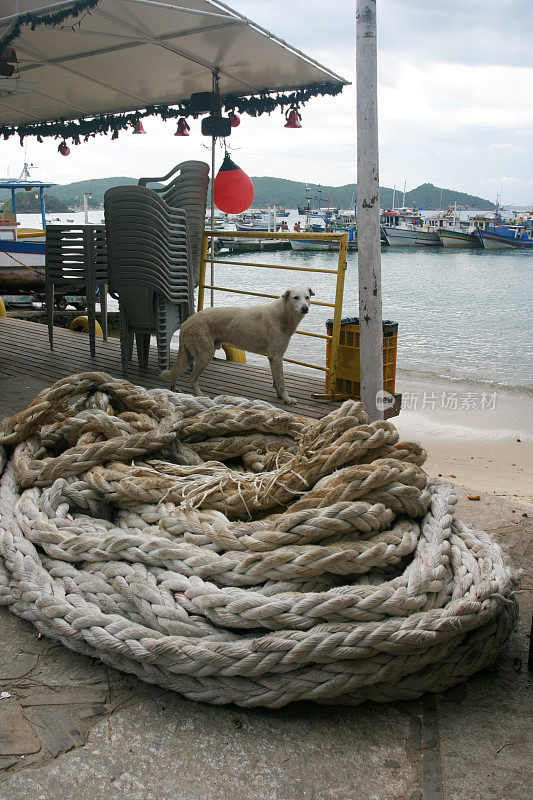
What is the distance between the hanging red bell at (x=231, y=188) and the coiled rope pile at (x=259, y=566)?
17.4 feet

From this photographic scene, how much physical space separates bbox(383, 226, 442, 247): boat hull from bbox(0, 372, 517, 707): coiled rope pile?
65337 millimetres

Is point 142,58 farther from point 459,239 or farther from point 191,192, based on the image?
point 459,239

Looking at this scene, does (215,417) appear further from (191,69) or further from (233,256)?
(233,256)

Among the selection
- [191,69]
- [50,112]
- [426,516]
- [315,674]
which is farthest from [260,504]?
[50,112]

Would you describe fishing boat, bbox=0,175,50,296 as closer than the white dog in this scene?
No

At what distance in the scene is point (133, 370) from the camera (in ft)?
18.8

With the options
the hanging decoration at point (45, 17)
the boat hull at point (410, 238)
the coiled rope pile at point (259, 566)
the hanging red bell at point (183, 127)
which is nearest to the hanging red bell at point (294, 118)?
the hanging red bell at point (183, 127)

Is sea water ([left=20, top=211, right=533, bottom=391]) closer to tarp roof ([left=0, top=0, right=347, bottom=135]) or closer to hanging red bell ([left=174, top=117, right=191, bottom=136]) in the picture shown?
hanging red bell ([left=174, top=117, right=191, bottom=136])

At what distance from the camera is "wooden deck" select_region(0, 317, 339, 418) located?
5102 millimetres

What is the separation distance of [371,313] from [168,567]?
3.03 metres

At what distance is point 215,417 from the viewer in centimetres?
273

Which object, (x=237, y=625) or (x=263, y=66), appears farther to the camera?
(x=263, y=66)

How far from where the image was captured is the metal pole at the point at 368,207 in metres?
4.29

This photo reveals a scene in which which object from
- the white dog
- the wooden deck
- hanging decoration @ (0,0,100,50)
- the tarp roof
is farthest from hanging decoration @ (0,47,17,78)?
the white dog
